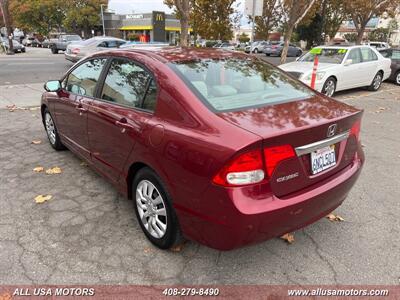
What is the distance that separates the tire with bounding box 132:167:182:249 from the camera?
2.66 meters

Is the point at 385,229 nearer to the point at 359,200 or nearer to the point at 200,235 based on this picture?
the point at 359,200

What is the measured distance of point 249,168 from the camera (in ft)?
7.10

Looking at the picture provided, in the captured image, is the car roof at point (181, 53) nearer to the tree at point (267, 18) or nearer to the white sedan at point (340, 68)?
the white sedan at point (340, 68)

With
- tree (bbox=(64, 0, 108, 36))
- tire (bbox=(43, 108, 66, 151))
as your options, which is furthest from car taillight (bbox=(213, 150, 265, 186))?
tree (bbox=(64, 0, 108, 36))

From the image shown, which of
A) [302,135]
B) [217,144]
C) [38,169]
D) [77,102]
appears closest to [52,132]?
[38,169]

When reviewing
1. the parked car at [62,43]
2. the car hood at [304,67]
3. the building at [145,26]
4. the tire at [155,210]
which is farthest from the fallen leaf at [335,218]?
the building at [145,26]

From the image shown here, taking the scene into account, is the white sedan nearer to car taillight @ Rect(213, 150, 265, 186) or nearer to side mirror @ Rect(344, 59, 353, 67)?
side mirror @ Rect(344, 59, 353, 67)

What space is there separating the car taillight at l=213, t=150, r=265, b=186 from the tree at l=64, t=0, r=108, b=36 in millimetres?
62962

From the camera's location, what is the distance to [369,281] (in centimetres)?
259

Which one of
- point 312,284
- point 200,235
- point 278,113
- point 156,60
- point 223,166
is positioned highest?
point 156,60

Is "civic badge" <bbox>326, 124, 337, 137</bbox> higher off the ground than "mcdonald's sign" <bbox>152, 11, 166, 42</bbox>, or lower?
lower

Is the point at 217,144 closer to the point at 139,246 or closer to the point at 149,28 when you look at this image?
the point at 139,246

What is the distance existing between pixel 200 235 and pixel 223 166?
1.90 feet

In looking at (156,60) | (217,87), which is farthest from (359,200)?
(156,60)
